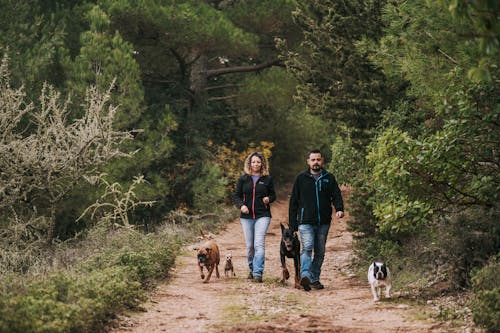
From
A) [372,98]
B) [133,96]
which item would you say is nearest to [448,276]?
[372,98]

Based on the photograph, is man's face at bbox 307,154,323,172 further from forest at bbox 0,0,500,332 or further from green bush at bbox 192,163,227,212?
green bush at bbox 192,163,227,212

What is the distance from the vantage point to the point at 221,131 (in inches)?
1185

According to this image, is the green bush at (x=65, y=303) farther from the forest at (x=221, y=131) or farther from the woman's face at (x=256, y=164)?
the woman's face at (x=256, y=164)

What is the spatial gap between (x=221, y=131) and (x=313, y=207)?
19174mm

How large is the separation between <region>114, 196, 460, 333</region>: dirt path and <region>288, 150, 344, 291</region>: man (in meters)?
0.51

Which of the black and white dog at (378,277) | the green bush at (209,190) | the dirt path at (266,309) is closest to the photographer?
the dirt path at (266,309)

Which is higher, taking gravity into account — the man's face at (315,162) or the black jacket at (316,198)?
the man's face at (315,162)

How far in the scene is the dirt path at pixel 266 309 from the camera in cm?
801

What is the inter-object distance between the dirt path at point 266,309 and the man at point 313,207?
51cm

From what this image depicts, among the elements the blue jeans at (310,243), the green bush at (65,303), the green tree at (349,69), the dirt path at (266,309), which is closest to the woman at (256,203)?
the dirt path at (266,309)

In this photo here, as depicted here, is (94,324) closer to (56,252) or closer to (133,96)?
(56,252)

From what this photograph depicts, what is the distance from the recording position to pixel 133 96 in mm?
22203

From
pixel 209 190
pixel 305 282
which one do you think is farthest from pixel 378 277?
pixel 209 190

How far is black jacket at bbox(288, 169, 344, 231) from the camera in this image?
11.1 metres
